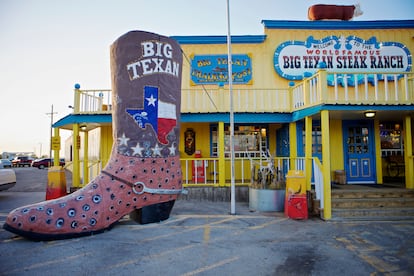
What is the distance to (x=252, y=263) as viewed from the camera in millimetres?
4039

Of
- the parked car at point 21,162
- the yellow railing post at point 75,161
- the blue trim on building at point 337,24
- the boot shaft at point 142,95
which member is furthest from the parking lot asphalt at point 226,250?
the parked car at point 21,162

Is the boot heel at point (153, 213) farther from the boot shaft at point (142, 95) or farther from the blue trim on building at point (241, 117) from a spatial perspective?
the blue trim on building at point (241, 117)

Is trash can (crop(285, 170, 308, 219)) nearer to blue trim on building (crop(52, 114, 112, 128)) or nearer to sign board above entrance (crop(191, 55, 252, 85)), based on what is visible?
sign board above entrance (crop(191, 55, 252, 85))

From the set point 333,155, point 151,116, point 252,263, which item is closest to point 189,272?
point 252,263

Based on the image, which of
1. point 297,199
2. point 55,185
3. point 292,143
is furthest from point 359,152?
point 55,185

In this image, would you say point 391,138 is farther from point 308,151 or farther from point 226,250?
point 226,250

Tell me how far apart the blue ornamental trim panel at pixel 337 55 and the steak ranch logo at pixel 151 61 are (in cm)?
559

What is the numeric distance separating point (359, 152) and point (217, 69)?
5.78 meters

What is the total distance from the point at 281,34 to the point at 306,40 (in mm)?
950

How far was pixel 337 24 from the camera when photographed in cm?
1082

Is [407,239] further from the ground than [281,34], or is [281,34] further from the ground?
[281,34]

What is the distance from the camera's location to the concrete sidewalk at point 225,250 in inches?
151

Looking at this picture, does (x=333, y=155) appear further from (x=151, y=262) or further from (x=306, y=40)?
(x=151, y=262)

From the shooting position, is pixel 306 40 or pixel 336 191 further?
pixel 306 40
